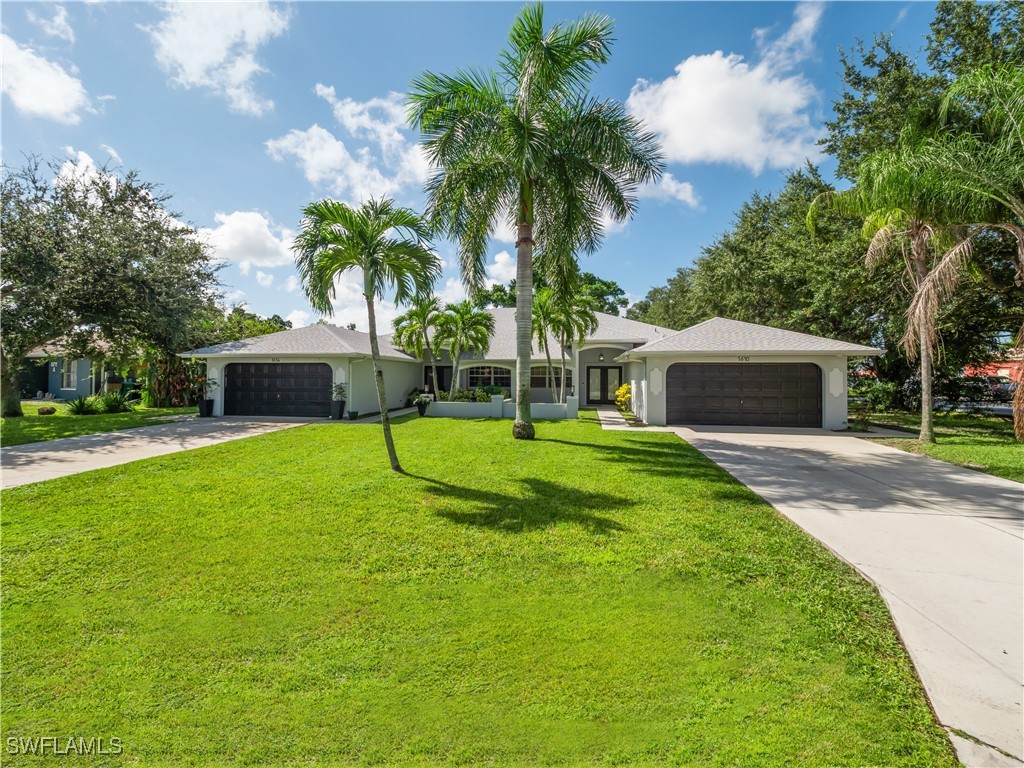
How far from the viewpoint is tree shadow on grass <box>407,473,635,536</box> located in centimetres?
572

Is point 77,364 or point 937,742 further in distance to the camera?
point 77,364

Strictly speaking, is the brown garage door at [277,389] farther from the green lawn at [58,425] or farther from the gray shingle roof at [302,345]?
the green lawn at [58,425]

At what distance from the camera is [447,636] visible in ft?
10.9

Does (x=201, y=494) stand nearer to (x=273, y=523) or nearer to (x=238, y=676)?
(x=273, y=523)

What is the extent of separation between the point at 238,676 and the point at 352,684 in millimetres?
785

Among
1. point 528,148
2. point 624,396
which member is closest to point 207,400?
point 528,148

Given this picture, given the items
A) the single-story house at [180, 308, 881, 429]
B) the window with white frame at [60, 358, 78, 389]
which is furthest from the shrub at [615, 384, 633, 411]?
the window with white frame at [60, 358, 78, 389]

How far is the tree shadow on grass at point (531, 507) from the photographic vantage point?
18.8 ft

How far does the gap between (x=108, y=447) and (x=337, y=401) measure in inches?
274

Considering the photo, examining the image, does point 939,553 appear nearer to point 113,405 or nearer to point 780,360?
point 780,360

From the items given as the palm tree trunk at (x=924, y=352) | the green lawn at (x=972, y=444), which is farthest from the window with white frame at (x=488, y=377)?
the palm tree trunk at (x=924, y=352)

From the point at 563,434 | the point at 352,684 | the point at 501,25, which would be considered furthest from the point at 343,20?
the point at 352,684

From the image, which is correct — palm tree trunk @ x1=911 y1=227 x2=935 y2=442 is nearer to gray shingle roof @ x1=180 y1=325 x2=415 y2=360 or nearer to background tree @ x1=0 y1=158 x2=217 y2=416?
gray shingle roof @ x1=180 y1=325 x2=415 y2=360

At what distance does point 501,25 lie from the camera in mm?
10625
